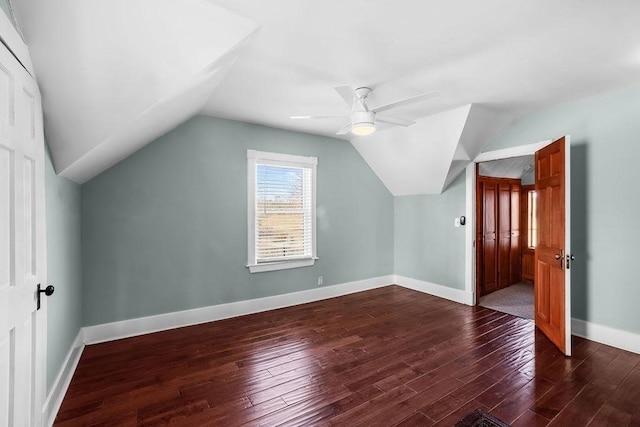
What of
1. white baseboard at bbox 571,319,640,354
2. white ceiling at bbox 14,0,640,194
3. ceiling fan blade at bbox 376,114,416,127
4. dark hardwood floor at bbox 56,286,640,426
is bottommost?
dark hardwood floor at bbox 56,286,640,426

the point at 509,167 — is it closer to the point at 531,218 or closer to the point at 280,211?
the point at 531,218

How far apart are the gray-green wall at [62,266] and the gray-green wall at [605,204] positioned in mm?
5040

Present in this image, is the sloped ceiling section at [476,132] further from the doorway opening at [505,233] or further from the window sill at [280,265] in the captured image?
the window sill at [280,265]

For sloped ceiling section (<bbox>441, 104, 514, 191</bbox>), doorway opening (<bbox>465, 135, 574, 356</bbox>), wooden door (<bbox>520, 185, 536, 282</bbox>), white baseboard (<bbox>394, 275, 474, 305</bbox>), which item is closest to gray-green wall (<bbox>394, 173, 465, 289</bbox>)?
white baseboard (<bbox>394, 275, 474, 305</bbox>)

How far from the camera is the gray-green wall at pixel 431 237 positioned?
15.4 ft

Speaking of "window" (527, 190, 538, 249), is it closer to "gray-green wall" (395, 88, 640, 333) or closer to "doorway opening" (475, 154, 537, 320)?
"doorway opening" (475, 154, 537, 320)

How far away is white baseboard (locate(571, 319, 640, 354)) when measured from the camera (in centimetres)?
300

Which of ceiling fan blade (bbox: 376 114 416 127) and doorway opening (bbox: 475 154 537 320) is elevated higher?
Answer: ceiling fan blade (bbox: 376 114 416 127)

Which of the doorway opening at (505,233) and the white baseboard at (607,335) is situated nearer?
the white baseboard at (607,335)

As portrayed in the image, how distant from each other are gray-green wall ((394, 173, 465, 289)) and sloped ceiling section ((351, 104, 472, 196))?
24 centimetres

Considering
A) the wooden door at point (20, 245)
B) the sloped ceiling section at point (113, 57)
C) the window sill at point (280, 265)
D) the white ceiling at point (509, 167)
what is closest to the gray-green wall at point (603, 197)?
the white ceiling at point (509, 167)

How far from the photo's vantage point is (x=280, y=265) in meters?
4.34

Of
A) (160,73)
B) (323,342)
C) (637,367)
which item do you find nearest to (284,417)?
(323,342)

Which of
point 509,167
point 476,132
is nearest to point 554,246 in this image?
point 476,132
